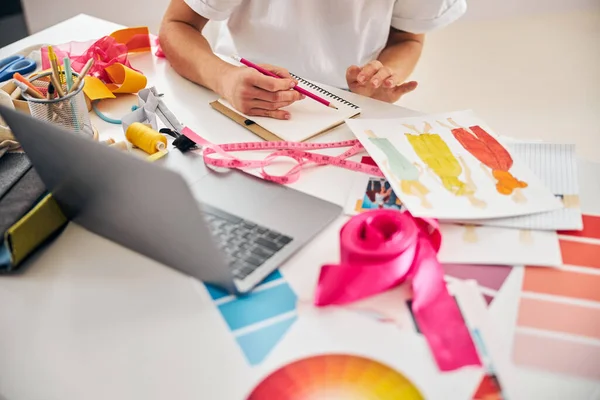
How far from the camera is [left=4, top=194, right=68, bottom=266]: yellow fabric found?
75cm

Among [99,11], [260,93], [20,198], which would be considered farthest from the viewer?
[99,11]

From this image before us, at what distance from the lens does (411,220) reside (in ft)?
2.54

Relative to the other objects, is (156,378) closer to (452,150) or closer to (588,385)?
(588,385)

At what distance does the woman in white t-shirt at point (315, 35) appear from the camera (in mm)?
A: 1214

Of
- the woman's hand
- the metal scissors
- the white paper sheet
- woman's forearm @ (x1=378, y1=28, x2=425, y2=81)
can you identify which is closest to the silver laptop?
the white paper sheet

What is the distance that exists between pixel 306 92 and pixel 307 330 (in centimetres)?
53

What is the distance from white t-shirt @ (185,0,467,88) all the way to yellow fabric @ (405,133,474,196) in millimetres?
422

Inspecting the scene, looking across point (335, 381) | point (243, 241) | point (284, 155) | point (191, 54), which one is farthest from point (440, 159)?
point (191, 54)

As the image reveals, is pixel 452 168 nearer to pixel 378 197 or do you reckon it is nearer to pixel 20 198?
pixel 378 197

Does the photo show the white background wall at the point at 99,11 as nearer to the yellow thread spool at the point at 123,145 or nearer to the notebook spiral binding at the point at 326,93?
the notebook spiral binding at the point at 326,93

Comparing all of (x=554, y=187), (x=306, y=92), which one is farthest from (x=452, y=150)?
(x=306, y=92)

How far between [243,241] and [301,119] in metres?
0.34

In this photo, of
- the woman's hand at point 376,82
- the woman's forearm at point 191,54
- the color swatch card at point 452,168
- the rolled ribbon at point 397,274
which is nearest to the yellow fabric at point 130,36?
the woman's forearm at point 191,54

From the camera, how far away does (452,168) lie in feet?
2.97
